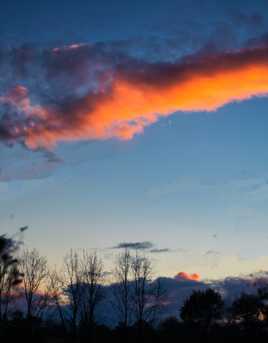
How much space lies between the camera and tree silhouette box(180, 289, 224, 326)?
3063 inches

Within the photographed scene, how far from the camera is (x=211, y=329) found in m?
76.5

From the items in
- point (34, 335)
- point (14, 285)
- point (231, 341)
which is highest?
point (14, 285)

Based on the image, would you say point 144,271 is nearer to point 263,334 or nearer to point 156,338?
point 156,338

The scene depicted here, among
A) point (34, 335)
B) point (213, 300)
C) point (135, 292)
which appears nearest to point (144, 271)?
point (135, 292)

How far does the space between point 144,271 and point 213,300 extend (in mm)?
31064

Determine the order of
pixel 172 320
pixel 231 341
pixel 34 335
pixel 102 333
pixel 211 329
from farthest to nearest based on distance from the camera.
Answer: pixel 172 320, pixel 211 329, pixel 231 341, pixel 102 333, pixel 34 335

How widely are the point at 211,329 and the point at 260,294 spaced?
10.7 m

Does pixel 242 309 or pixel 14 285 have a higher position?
pixel 14 285

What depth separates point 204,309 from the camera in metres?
77.9

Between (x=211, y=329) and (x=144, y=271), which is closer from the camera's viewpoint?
(x=144, y=271)

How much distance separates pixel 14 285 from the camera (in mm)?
50688

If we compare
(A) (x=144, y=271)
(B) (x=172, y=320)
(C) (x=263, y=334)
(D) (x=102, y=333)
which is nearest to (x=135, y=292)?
(A) (x=144, y=271)

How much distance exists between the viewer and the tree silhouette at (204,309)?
3063 inches

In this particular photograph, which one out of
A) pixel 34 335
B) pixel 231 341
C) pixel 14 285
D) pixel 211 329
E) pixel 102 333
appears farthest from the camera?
pixel 211 329
